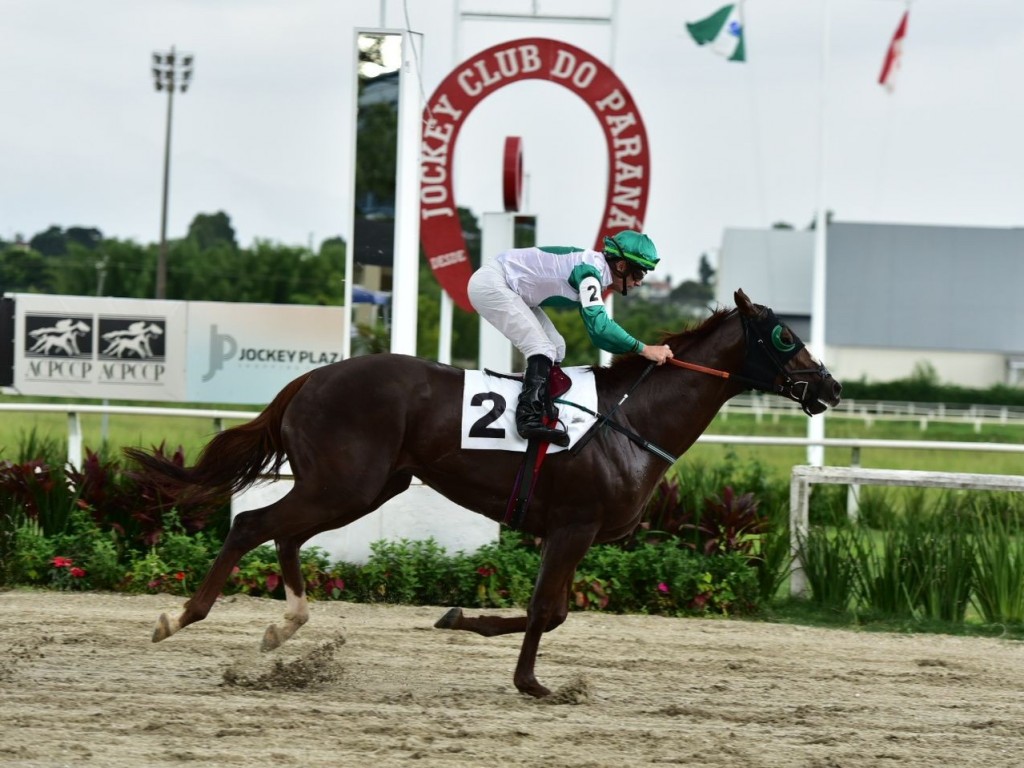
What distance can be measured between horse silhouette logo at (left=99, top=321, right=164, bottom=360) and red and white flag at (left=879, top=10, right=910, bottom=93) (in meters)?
13.2

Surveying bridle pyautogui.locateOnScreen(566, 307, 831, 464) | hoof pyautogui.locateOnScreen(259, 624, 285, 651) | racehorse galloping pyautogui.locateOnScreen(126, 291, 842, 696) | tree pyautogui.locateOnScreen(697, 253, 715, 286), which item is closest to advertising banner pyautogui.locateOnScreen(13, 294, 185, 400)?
racehorse galloping pyautogui.locateOnScreen(126, 291, 842, 696)

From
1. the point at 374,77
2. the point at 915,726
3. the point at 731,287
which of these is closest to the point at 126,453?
the point at 374,77

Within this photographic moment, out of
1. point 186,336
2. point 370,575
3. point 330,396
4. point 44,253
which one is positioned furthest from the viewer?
point 44,253

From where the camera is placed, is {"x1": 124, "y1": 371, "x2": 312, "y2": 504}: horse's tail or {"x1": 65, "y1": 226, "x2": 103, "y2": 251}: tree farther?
{"x1": 65, "y1": 226, "x2": 103, "y2": 251}: tree

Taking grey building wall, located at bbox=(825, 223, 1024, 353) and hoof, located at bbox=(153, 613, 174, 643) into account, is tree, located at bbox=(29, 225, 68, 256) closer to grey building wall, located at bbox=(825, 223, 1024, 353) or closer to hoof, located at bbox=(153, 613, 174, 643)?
grey building wall, located at bbox=(825, 223, 1024, 353)

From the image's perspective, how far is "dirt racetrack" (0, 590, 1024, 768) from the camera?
433cm

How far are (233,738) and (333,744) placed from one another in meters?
0.35

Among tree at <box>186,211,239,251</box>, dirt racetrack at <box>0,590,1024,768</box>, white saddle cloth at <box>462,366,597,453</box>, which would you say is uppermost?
tree at <box>186,211,239,251</box>

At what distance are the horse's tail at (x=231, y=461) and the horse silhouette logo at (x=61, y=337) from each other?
487cm

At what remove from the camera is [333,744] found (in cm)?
432

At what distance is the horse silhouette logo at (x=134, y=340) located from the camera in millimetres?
Answer: 10188

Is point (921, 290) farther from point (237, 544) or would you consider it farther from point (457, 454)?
point (237, 544)

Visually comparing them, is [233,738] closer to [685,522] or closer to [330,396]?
[330,396]

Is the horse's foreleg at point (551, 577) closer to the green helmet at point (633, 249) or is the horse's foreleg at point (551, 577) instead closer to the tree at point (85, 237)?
the green helmet at point (633, 249)
